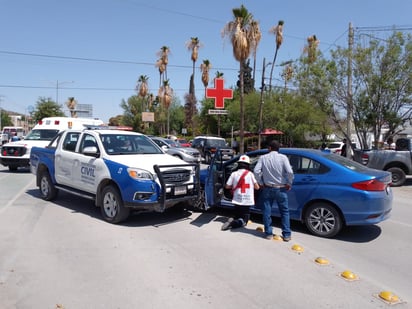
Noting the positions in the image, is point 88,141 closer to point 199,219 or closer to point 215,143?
point 199,219

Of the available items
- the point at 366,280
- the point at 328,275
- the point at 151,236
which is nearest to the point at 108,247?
the point at 151,236

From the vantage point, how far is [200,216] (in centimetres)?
781

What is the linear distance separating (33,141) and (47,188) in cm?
797

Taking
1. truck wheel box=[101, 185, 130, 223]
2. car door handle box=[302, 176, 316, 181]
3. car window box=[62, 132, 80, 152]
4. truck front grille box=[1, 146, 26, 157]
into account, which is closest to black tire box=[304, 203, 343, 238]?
car door handle box=[302, 176, 316, 181]

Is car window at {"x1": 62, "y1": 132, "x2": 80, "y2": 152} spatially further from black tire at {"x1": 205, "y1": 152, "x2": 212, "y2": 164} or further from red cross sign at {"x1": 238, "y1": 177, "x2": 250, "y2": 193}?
black tire at {"x1": 205, "y1": 152, "x2": 212, "y2": 164}

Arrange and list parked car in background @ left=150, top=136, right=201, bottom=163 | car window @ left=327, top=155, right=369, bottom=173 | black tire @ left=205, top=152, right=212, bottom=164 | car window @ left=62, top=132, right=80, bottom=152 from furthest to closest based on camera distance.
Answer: black tire @ left=205, top=152, right=212, bottom=164 < parked car in background @ left=150, top=136, right=201, bottom=163 < car window @ left=62, top=132, right=80, bottom=152 < car window @ left=327, top=155, right=369, bottom=173

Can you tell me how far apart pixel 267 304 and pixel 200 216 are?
405 cm

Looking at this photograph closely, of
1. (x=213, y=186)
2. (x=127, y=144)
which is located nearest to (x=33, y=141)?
(x=127, y=144)

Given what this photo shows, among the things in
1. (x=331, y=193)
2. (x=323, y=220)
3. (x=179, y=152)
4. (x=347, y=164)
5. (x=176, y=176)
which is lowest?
(x=323, y=220)

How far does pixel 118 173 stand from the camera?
675 cm

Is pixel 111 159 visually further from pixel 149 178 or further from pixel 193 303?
pixel 193 303

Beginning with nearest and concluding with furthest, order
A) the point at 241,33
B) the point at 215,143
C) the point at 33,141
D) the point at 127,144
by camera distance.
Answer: the point at 127,144 → the point at 33,141 → the point at 241,33 → the point at 215,143

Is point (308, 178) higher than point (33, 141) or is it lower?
lower

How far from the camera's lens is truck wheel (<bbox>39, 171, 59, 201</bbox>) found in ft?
29.5
